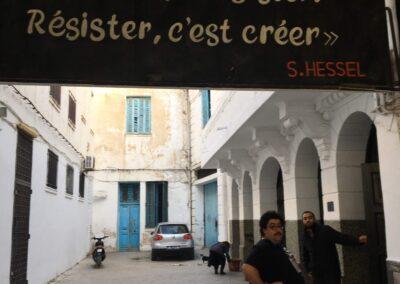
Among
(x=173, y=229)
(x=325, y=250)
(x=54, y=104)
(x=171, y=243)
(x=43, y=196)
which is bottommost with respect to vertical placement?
(x=171, y=243)

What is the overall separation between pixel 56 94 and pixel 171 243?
798 cm

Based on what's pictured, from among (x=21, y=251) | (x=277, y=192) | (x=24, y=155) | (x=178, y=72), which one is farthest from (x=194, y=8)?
(x=277, y=192)

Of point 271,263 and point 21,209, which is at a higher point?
point 21,209

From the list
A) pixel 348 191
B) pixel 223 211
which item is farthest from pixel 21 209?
pixel 223 211

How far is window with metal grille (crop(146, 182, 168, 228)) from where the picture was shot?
22781mm

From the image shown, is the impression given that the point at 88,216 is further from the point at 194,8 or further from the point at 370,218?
the point at 194,8

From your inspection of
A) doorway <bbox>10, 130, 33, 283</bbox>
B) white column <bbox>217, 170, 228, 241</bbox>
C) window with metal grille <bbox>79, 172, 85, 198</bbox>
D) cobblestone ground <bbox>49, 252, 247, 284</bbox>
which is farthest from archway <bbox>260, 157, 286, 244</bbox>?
window with metal grille <bbox>79, 172, 85, 198</bbox>

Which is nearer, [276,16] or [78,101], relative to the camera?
[276,16]

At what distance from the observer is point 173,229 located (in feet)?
60.6

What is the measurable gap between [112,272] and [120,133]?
31.9 feet

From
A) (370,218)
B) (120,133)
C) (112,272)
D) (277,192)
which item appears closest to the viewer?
(370,218)

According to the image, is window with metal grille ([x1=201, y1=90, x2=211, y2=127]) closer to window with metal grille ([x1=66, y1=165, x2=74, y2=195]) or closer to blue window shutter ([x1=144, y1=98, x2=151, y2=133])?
window with metal grille ([x1=66, y1=165, x2=74, y2=195])

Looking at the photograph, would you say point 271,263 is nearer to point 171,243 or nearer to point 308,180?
point 308,180

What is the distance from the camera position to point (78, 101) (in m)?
16.1
